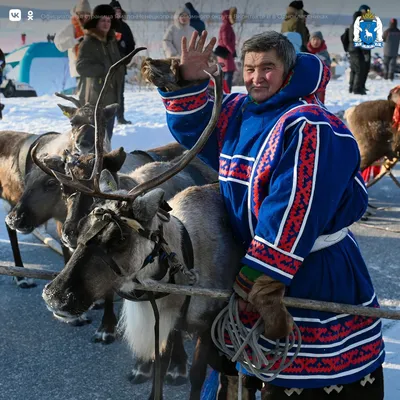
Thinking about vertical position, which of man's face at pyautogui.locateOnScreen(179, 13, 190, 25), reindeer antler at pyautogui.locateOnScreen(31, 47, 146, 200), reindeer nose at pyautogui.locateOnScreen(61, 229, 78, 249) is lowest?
reindeer nose at pyautogui.locateOnScreen(61, 229, 78, 249)

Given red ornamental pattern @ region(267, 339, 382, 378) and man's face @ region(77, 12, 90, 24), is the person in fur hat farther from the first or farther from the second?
red ornamental pattern @ region(267, 339, 382, 378)

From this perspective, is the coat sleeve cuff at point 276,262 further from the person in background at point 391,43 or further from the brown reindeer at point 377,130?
the person in background at point 391,43

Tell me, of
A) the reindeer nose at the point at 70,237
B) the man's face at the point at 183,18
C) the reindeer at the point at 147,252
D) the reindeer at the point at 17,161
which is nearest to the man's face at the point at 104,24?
the man's face at the point at 183,18

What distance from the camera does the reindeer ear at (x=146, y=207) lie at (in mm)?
2068

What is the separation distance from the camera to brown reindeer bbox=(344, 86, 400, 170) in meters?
6.66

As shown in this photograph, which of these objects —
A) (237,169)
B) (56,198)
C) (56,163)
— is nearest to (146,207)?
(237,169)

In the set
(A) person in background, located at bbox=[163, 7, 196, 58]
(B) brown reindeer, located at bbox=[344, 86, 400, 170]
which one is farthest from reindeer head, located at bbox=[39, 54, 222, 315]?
(A) person in background, located at bbox=[163, 7, 196, 58]

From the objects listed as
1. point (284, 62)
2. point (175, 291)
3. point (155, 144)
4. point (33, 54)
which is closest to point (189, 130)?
point (284, 62)

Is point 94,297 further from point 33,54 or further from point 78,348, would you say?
point 33,54

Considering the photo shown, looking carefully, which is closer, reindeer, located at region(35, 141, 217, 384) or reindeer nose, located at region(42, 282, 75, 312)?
reindeer nose, located at region(42, 282, 75, 312)

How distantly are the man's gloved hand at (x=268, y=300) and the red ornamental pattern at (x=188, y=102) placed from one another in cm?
74

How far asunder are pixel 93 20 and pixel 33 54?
6.43 meters

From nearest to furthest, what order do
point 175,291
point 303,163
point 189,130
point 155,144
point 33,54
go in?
point 303,163 → point 175,291 → point 189,130 → point 155,144 → point 33,54

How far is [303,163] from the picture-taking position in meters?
1.96
